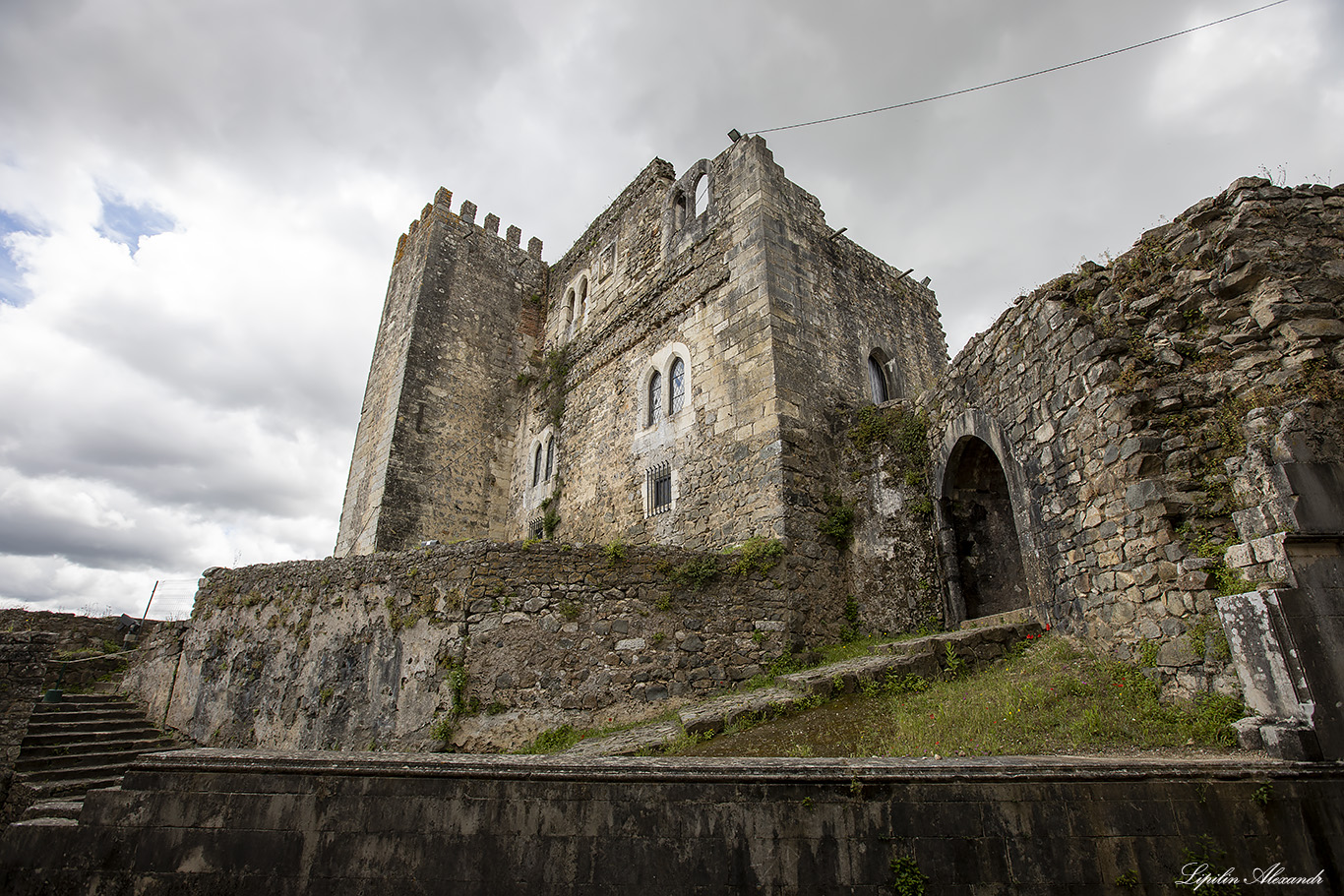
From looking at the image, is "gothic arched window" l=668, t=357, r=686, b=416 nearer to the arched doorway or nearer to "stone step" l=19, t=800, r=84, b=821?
the arched doorway

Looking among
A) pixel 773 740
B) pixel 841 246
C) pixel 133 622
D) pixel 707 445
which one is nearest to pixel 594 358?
pixel 707 445

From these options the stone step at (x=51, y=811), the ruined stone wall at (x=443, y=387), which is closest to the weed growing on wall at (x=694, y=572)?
the stone step at (x=51, y=811)

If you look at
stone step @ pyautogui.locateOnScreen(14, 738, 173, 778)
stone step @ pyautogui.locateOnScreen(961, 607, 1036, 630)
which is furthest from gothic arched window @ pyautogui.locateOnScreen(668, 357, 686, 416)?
stone step @ pyautogui.locateOnScreen(14, 738, 173, 778)

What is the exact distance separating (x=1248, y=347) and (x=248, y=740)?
13607 millimetres

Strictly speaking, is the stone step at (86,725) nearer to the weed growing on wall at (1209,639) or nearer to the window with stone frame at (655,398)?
the window with stone frame at (655,398)

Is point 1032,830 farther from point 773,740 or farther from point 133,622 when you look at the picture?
point 133,622

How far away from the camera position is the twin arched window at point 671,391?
12.8 meters

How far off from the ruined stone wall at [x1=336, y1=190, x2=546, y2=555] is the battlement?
1.6 inches

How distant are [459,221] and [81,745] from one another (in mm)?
15774

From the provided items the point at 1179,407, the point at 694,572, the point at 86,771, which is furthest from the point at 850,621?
the point at 86,771

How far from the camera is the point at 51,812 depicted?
199 inches

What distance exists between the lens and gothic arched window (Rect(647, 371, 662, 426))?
13.3 m

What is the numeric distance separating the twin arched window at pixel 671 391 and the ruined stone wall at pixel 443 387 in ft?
21.6

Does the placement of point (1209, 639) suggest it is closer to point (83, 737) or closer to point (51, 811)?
point (51, 811)
